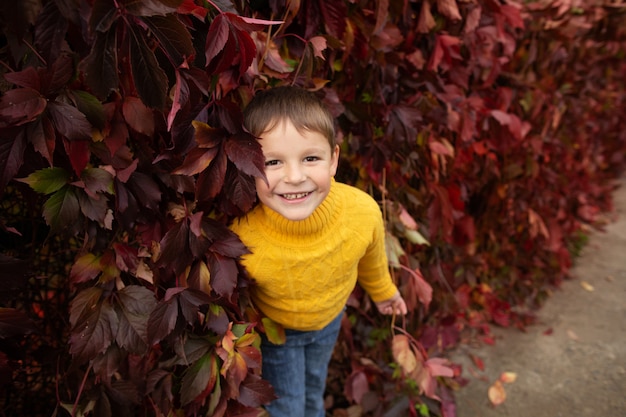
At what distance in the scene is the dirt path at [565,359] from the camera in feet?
7.06

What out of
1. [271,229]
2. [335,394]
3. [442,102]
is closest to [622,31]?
[442,102]

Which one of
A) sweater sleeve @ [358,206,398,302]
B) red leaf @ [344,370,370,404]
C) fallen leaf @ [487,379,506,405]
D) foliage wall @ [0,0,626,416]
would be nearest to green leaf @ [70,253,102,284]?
foliage wall @ [0,0,626,416]

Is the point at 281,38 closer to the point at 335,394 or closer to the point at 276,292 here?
the point at 276,292

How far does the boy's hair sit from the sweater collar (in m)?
0.20

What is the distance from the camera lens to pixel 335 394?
83.0 inches

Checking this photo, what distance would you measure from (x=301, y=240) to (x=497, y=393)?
1.57m

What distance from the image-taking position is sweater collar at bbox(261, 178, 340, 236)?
120 centimetres

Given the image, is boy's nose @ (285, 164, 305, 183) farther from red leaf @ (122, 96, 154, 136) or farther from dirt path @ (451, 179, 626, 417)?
dirt path @ (451, 179, 626, 417)

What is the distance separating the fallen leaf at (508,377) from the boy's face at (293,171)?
1734mm

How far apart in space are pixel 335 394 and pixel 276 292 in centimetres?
106

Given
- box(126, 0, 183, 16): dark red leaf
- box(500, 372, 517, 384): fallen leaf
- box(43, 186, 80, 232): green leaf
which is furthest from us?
box(500, 372, 517, 384): fallen leaf

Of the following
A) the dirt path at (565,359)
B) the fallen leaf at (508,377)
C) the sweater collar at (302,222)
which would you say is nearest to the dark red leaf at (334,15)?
the sweater collar at (302,222)

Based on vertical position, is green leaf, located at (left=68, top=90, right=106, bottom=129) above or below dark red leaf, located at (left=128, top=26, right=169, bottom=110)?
below

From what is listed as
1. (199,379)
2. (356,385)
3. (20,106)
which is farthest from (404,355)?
(20,106)
